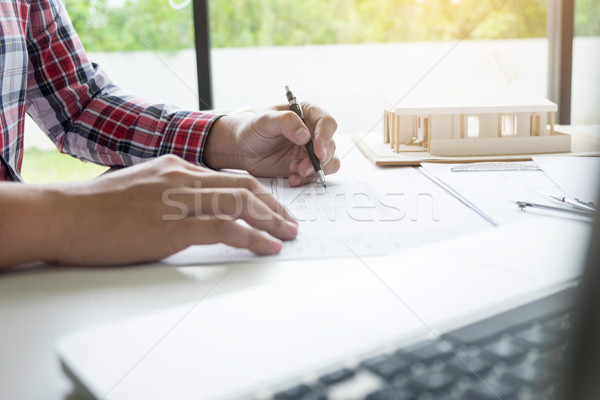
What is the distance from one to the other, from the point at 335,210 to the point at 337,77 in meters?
1.83

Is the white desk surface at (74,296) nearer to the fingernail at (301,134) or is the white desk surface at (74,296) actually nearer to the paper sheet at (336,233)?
the paper sheet at (336,233)

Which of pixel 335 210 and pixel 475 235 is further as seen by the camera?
pixel 335 210

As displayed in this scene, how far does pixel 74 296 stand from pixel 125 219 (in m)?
0.09

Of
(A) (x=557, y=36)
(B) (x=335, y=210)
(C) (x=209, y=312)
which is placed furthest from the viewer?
(A) (x=557, y=36)

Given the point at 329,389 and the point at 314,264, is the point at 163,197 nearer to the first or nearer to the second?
the point at 314,264

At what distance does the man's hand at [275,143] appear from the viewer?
81 cm

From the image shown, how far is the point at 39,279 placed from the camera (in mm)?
488

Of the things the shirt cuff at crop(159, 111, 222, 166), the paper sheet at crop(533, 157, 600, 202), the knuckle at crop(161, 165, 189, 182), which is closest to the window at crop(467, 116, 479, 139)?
the paper sheet at crop(533, 157, 600, 202)

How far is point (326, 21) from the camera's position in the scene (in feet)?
7.54

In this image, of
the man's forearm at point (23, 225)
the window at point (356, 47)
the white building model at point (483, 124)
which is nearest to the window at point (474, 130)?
the white building model at point (483, 124)

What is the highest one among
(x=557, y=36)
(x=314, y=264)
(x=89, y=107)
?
(x=557, y=36)

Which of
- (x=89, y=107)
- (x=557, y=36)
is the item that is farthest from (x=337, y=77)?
(x=89, y=107)

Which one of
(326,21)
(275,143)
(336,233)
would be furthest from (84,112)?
(326,21)

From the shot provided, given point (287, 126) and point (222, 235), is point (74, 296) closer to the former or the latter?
point (222, 235)
